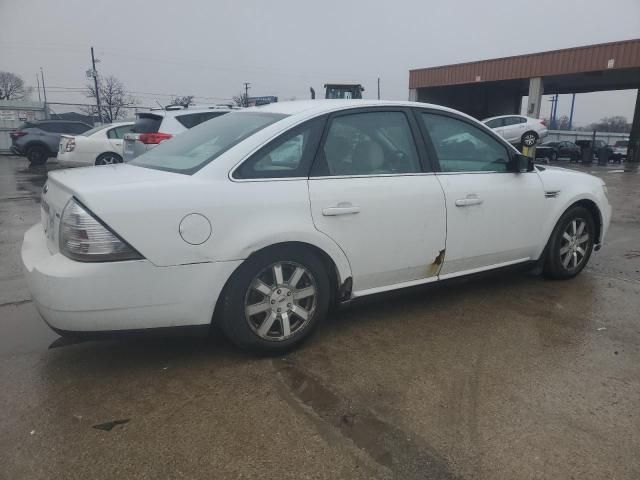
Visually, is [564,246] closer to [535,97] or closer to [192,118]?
[192,118]

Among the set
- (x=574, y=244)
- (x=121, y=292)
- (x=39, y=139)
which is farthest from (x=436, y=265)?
(x=39, y=139)

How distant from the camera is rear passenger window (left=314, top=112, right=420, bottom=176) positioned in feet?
10.4

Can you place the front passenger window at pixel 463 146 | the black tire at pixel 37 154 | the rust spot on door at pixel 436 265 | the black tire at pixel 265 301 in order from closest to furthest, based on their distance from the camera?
the black tire at pixel 265 301 → the rust spot on door at pixel 436 265 → the front passenger window at pixel 463 146 → the black tire at pixel 37 154

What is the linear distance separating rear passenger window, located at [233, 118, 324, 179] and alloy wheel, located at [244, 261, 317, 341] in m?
0.55

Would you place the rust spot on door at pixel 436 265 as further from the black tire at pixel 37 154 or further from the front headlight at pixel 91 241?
the black tire at pixel 37 154

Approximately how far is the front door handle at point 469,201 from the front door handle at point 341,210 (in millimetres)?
873

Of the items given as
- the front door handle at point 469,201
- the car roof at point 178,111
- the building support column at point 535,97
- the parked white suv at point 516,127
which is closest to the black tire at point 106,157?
the car roof at point 178,111

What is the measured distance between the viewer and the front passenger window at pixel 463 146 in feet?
11.9

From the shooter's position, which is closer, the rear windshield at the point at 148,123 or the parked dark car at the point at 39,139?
the rear windshield at the point at 148,123

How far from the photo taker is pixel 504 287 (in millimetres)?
4387

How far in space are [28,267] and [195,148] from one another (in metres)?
1.21

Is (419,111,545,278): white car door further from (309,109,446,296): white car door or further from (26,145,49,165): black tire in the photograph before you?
(26,145,49,165): black tire

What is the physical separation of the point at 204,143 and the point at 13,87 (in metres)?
74.5

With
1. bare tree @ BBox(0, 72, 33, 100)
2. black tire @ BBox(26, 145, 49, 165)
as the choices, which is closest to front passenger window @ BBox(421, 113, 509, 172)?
black tire @ BBox(26, 145, 49, 165)
